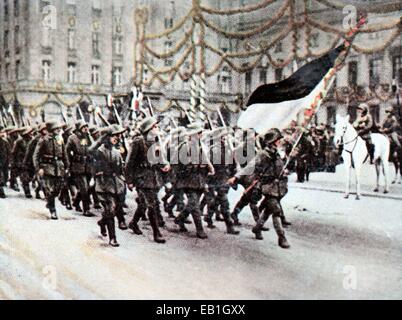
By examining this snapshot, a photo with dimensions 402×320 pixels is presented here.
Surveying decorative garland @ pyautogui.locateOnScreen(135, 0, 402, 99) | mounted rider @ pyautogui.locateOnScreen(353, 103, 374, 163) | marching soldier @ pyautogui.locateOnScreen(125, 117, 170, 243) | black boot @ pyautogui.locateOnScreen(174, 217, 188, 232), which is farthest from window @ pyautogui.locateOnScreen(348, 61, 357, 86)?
black boot @ pyautogui.locateOnScreen(174, 217, 188, 232)

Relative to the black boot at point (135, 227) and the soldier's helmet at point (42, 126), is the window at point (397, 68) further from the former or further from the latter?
the soldier's helmet at point (42, 126)

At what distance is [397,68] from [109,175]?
2546mm

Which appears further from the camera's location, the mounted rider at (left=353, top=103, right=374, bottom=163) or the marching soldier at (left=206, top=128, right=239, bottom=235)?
the marching soldier at (left=206, top=128, right=239, bottom=235)

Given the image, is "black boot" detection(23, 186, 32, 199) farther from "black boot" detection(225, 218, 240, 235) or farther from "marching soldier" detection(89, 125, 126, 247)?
"black boot" detection(225, 218, 240, 235)

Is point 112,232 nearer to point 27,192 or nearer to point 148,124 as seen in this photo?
point 148,124

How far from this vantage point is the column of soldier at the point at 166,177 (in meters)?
4.82

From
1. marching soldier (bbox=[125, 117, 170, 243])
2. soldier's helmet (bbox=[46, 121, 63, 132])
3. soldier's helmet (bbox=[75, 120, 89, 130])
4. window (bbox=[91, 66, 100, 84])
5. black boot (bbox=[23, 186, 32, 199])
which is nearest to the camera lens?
marching soldier (bbox=[125, 117, 170, 243])

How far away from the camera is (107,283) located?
473cm

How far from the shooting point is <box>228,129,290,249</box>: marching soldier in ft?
15.7

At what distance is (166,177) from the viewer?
524cm

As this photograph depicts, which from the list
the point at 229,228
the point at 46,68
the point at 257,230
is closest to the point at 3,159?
the point at 46,68

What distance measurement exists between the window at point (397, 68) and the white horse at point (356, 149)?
0.49 m

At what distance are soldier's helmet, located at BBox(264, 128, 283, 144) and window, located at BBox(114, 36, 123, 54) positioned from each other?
59.9 inches

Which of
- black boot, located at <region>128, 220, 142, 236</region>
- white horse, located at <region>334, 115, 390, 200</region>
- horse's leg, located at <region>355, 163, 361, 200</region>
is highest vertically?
white horse, located at <region>334, 115, 390, 200</region>
